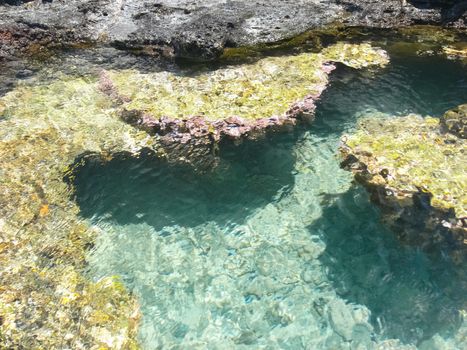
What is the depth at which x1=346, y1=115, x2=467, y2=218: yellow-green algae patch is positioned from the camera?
472 centimetres

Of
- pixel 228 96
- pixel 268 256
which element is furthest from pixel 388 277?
pixel 228 96

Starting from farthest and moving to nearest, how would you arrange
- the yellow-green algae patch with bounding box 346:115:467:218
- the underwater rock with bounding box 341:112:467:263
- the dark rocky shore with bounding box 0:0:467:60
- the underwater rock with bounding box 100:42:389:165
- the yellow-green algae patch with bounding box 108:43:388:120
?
the dark rocky shore with bounding box 0:0:467:60 → the yellow-green algae patch with bounding box 108:43:388:120 → the underwater rock with bounding box 100:42:389:165 → the yellow-green algae patch with bounding box 346:115:467:218 → the underwater rock with bounding box 341:112:467:263

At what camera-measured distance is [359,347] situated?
13.1ft

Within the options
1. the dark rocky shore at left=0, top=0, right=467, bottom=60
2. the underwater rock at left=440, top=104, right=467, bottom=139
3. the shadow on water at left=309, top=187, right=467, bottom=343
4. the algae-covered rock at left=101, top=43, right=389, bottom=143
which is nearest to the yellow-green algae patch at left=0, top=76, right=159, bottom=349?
the algae-covered rock at left=101, top=43, right=389, bottom=143

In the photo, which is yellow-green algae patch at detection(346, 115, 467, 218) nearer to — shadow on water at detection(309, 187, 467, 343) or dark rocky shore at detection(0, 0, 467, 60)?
shadow on water at detection(309, 187, 467, 343)

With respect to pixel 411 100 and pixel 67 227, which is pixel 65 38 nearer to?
pixel 67 227

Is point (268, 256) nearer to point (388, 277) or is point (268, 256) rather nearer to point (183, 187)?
point (388, 277)

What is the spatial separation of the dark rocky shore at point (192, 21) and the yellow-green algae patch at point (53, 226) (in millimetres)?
1300

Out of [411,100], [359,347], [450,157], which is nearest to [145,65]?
[411,100]

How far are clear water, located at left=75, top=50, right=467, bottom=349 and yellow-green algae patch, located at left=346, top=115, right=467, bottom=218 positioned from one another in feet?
1.49

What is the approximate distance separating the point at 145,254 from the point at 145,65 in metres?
3.86

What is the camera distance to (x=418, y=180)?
4.84 meters

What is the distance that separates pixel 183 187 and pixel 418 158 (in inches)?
112

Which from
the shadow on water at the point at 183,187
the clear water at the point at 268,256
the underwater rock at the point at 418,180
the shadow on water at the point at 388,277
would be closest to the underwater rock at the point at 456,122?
the underwater rock at the point at 418,180
